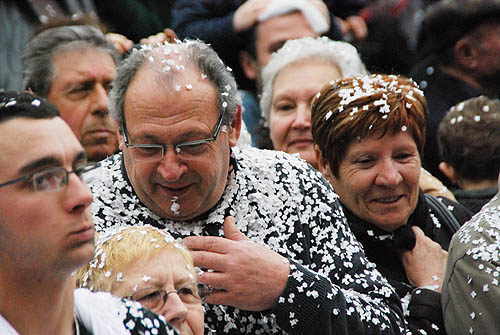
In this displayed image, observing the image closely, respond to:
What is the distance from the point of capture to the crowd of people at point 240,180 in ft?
7.03

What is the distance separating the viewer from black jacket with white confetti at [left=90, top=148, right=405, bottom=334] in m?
2.97

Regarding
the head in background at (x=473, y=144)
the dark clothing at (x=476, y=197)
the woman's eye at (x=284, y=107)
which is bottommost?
the dark clothing at (x=476, y=197)

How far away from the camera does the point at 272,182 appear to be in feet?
11.0

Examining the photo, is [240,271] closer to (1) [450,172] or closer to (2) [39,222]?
(2) [39,222]

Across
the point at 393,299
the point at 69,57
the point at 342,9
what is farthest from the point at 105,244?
the point at 342,9

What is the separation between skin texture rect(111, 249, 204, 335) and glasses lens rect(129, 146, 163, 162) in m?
0.52

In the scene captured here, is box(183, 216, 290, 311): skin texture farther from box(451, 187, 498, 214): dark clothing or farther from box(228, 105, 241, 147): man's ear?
box(451, 187, 498, 214): dark clothing

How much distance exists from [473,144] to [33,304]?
2.65 m

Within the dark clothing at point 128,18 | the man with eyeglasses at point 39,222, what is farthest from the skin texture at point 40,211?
the dark clothing at point 128,18

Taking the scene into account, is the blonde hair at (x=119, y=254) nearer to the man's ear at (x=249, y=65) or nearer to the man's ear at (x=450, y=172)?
the man's ear at (x=450, y=172)

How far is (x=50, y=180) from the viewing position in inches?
82.5

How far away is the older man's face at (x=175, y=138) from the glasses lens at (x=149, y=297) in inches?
23.1

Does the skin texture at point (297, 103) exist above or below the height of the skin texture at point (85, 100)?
below

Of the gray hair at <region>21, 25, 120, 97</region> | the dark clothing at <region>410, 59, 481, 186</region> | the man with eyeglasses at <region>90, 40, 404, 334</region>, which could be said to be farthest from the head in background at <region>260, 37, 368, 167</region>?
the man with eyeglasses at <region>90, 40, 404, 334</region>
